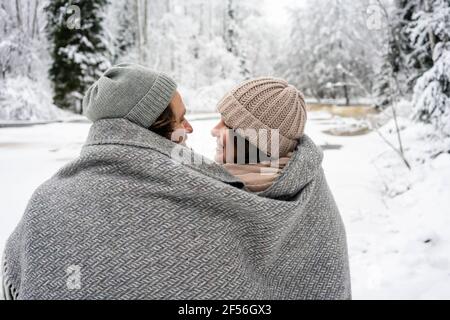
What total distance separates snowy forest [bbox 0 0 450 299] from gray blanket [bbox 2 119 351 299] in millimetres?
2235

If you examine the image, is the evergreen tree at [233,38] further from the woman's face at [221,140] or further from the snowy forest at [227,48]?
the woman's face at [221,140]

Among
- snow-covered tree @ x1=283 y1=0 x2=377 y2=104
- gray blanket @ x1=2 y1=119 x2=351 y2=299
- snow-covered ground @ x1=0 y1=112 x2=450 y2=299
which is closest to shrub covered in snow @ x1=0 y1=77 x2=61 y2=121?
snow-covered ground @ x1=0 y1=112 x2=450 y2=299

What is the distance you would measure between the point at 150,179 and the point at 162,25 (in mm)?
20350

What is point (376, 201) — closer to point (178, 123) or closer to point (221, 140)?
point (221, 140)

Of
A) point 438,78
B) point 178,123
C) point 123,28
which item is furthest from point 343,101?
point 178,123

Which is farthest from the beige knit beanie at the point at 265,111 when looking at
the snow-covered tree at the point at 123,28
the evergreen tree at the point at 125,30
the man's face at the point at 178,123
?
the evergreen tree at the point at 125,30

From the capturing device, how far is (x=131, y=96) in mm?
1183

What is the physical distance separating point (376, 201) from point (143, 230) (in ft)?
Answer: 16.3

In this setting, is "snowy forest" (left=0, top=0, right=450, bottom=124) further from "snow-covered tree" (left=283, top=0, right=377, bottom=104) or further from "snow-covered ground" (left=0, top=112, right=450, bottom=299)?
"snow-covered ground" (left=0, top=112, right=450, bottom=299)

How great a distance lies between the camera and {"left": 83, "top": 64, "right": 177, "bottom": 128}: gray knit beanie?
1172 mm

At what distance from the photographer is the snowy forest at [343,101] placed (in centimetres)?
377

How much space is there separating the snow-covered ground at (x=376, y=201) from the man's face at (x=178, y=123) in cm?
233
